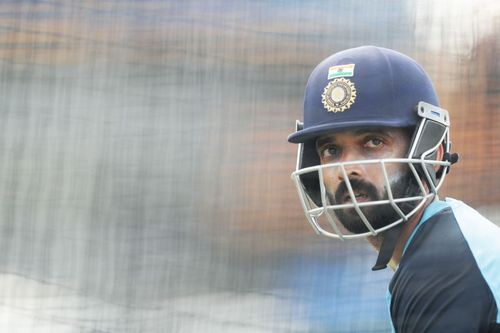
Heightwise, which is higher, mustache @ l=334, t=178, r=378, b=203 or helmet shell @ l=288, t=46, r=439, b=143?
helmet shell @ l=288, t=46, r=439, b=143

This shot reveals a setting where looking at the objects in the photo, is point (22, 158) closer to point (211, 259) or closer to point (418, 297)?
A: point (211, 259)

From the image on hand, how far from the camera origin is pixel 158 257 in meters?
2.60

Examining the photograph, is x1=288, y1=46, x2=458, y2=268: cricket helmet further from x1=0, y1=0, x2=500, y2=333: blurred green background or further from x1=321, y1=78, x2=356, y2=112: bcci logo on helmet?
x1=0, y1=0, x2=500, y2=333: blurred green background

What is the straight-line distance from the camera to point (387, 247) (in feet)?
5.65

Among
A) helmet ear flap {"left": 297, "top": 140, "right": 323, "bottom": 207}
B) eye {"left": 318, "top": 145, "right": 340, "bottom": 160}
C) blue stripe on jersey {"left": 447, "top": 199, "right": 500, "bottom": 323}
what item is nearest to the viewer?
blue stripe on jersey {"left": 447, "top": 199, "right": 500, "bottom": 323}

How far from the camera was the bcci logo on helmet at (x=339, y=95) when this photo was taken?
176 cm

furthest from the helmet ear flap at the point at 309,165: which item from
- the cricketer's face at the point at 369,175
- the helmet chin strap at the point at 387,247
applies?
the helmet chin strap at the point at 387,247

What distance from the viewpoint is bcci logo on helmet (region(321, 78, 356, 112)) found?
1761 millimetres

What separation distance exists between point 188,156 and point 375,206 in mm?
1032

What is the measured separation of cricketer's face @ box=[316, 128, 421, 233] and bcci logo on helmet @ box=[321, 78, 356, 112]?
0.20 ft

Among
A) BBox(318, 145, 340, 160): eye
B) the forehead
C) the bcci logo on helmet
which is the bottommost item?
BBox(318, 145, 340, 160): eye

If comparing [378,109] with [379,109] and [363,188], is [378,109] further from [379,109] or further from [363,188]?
[363,188]

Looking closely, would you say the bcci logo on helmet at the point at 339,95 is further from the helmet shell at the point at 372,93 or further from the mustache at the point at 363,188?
the mustache at the point at 363,188

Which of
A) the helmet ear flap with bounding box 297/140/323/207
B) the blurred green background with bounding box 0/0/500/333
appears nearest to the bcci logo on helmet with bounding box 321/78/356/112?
the helmet ear flap with bounding box 297/140/323/207
